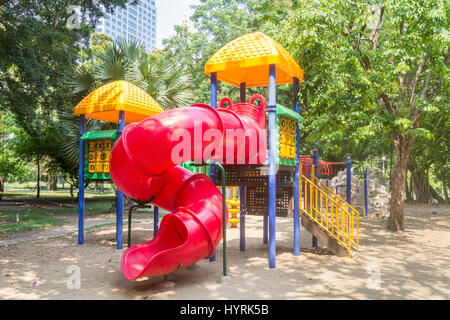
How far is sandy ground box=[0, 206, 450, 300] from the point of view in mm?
4685

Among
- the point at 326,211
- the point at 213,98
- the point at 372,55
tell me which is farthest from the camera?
the point at 372,55

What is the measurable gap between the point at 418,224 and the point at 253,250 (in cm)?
820

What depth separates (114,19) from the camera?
13738 cm

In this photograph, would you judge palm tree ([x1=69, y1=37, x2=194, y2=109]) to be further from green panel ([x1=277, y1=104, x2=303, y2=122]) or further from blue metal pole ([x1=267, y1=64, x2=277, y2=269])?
blue metal pole ([x1=267, y1=64, x2=277, y2=269])

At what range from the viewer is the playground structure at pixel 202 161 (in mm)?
4664

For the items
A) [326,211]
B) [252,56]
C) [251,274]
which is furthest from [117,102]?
[326,211]

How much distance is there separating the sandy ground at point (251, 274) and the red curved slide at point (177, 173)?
19.1 inches

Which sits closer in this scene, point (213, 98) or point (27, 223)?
point (213, 98)

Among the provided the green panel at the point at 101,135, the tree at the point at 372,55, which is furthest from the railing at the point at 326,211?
the green panel at the point at 101,135

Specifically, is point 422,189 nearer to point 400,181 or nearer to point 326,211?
point 400,181

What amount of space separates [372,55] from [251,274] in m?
7.39

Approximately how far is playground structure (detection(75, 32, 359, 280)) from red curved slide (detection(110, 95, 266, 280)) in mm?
14

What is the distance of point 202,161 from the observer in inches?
217
